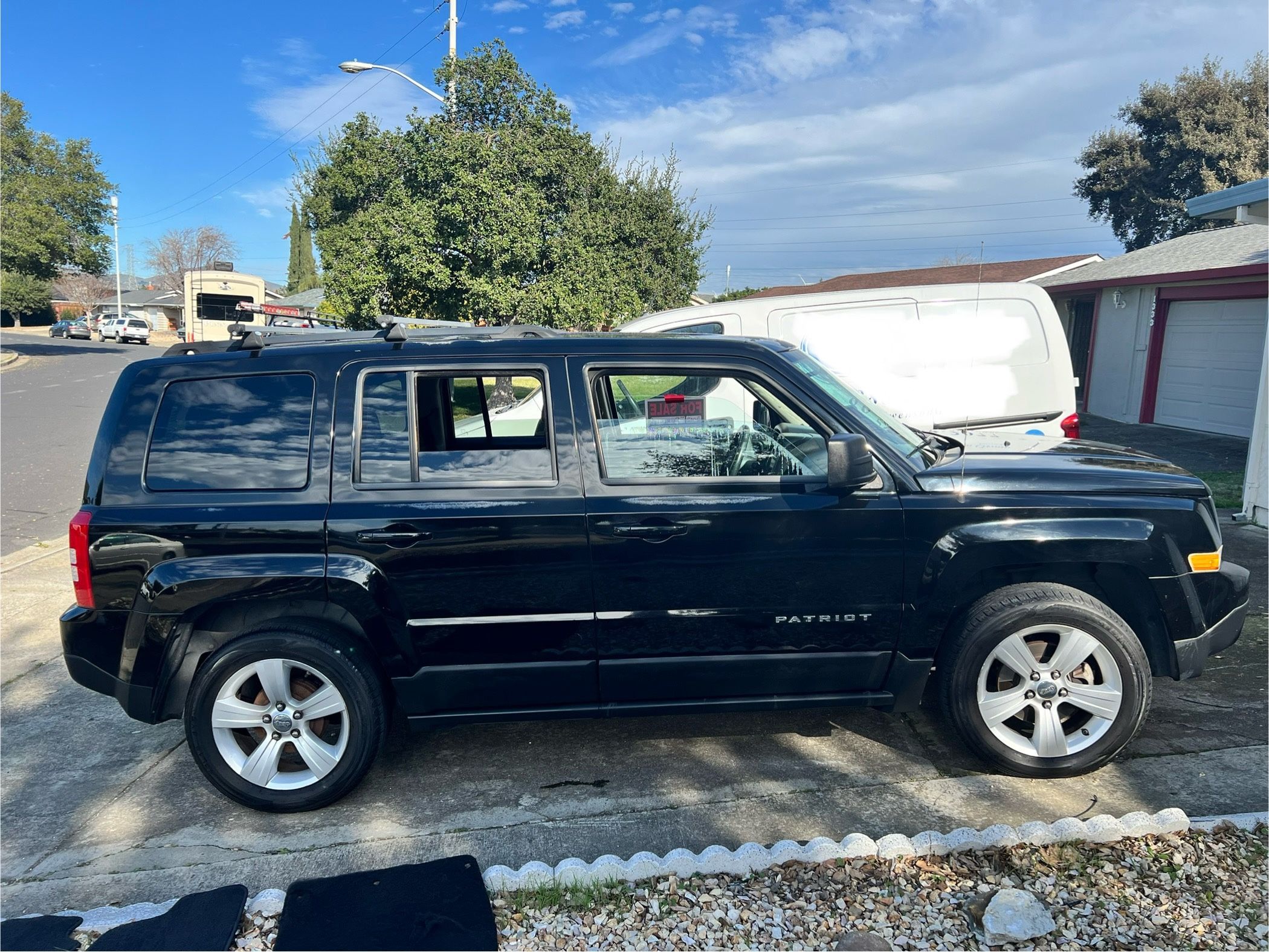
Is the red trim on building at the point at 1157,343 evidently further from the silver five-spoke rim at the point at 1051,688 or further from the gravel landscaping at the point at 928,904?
the gravel landscaping at the point at 928,904

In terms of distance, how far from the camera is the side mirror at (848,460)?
3.27m

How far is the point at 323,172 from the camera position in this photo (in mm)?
31625

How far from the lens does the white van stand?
6953 millimetres

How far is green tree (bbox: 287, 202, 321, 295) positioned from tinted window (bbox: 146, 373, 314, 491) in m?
60.2

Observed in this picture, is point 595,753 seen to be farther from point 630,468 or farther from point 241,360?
point 241,360

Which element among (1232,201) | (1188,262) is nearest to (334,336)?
(1232,201)

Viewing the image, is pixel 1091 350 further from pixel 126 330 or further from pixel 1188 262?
pixel 126 330

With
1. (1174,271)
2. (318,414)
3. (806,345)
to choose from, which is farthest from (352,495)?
(1174,271)

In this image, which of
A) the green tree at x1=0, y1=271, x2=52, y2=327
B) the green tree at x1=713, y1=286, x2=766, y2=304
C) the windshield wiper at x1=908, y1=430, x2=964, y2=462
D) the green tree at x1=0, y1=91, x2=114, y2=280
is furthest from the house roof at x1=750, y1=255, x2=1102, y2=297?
the green tree at x1=0, y1=271, x2=52, y2=327

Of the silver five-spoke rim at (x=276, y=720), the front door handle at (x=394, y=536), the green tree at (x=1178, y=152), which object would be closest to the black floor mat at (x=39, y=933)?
the silver five-spoke rim at (x=276, y=720)

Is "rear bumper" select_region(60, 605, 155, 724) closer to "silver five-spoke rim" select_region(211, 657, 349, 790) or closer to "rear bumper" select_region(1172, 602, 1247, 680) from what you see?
"silver five-spoke rim" select_region(211, 657, 349, 790)

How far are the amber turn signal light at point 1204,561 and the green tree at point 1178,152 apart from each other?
31460 mm

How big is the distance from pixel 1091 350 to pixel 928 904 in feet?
59.0

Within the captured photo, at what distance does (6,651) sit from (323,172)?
30131mm
